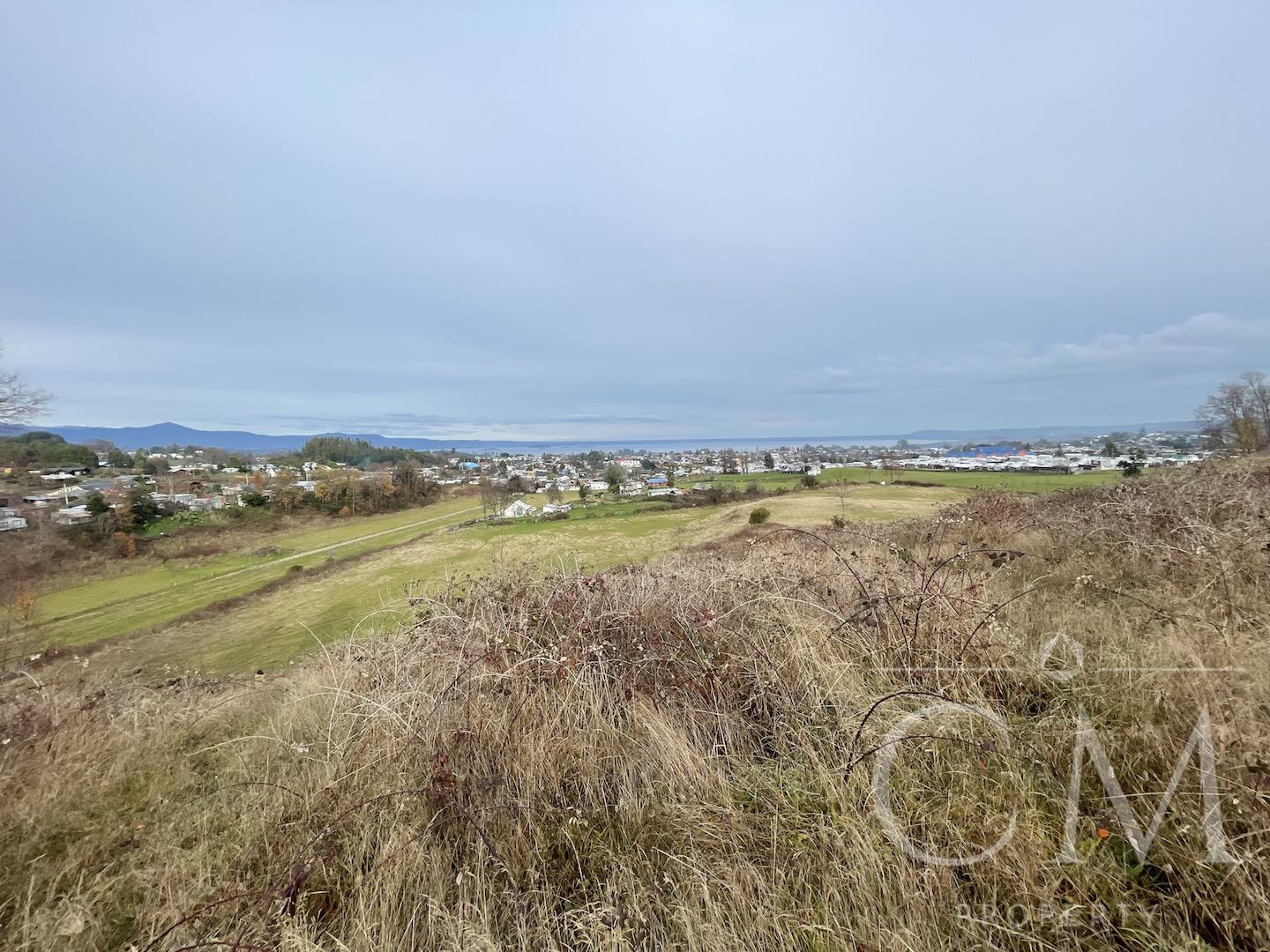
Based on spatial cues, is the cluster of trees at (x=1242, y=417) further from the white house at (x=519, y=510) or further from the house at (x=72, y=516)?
the house at (x=72, y=516)

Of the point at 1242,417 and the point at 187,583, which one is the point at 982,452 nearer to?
the point at 1242,417

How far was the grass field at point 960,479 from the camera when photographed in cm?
2018

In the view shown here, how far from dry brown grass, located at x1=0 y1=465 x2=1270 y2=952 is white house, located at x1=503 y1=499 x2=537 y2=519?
144 ft

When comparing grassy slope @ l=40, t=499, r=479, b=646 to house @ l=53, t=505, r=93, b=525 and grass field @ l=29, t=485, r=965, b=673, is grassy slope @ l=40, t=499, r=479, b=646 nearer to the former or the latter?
grass field @ l=29, t=485, r=965, b=673

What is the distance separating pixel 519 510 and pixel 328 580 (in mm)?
22081

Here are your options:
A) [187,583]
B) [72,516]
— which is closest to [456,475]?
[72,516]

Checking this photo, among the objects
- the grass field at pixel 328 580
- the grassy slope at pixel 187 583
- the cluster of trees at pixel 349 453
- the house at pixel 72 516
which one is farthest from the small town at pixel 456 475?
the grass field at pixel 328 580

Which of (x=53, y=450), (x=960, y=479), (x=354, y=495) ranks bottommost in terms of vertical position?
(x=354, y=495)

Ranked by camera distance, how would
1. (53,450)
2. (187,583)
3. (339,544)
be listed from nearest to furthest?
(187,583) → (339,544) → (53,450)

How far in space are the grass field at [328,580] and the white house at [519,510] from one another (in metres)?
5.71

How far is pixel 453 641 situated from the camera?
3693 millimetres

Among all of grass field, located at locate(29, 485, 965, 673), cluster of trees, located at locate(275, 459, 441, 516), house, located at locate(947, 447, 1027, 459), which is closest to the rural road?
grass field, located at locate(29, 485, 965, 673)

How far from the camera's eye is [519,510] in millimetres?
50375

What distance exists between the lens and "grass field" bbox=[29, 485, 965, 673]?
54.9ft
